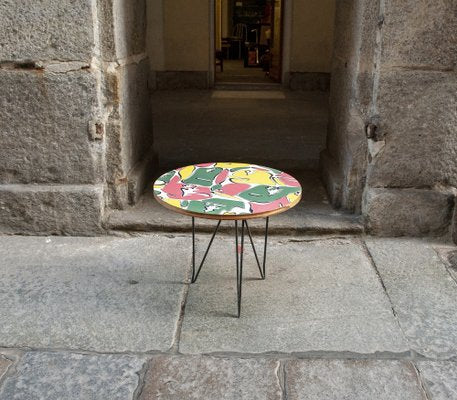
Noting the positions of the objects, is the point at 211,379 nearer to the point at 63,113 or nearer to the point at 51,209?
the point at 51,209

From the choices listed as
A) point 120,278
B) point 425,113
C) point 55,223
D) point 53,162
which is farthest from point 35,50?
point 425,113

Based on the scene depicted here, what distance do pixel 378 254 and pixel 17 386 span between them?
1.90 m

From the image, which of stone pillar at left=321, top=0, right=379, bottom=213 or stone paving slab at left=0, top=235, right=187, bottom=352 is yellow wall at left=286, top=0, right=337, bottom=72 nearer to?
stone pillar at left=321, top=0, right=379, bottom=213

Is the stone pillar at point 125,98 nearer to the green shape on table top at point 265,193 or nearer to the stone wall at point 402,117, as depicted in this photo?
the green shape on table top at point 265,193

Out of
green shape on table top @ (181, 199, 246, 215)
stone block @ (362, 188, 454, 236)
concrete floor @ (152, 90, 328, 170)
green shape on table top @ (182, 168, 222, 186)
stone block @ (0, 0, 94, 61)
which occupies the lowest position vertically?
concrete floor @ (152, 90, 328, 170)

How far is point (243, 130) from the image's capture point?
216 inches

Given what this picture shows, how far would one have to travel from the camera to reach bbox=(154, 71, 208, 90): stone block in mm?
8586

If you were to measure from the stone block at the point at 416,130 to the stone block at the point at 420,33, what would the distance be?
0.24 ft

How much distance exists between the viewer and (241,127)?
564cm

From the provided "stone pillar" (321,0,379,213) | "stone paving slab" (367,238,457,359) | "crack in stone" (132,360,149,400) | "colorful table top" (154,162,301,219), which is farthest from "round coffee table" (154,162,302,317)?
"stone pillar" (321,0,379,213)

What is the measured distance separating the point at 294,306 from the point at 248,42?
12147mm

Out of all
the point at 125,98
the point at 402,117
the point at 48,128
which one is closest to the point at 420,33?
the point at 402,117

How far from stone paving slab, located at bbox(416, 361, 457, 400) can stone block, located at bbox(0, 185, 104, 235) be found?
75.2 inches

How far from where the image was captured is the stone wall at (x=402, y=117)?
279 centimetres
